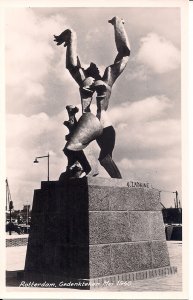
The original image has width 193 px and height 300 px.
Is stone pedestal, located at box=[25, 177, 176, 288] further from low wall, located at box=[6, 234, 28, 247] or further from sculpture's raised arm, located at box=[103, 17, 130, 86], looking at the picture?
low wall, located at box=[6, 234, 28, 247]

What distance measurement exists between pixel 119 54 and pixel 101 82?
35.2 inches

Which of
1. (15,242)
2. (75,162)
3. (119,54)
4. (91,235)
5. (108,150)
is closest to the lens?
(91,235)

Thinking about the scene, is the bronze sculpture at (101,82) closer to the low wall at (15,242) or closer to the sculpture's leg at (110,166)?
the sculpture's leg at (110,166)

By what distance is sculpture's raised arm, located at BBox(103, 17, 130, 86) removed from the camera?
10.7 meters

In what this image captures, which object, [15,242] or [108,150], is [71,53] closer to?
[108,150]

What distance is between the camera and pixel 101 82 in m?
10.5

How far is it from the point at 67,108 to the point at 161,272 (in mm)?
4014

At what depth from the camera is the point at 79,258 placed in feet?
29.1

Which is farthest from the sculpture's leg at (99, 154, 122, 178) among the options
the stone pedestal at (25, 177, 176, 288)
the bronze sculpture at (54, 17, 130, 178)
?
the stone pedestal at (25, 177, 176, 288)

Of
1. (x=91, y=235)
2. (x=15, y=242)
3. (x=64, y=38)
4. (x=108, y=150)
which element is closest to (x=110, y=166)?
(x=108, y=150)

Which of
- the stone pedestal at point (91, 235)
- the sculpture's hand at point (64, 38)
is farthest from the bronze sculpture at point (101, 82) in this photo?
the stone pedestal at point (91, 235)
